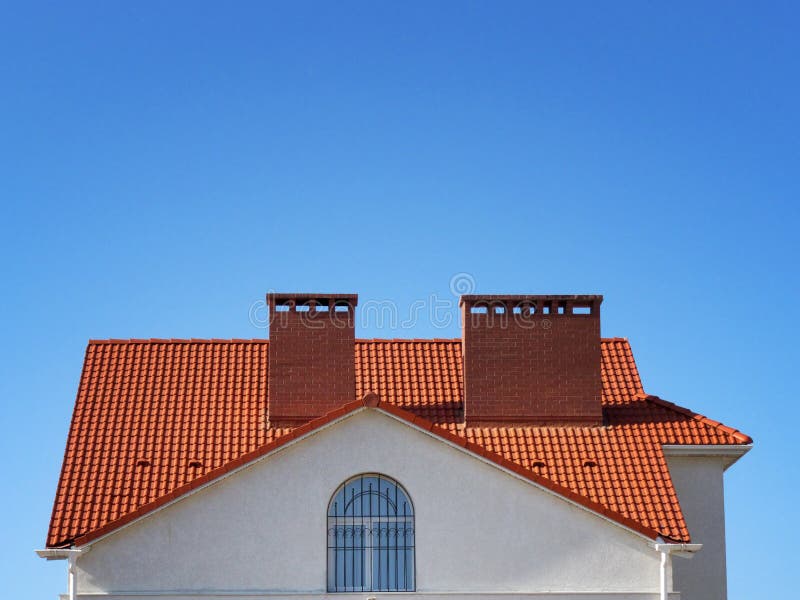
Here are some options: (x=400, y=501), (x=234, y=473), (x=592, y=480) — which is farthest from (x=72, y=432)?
(x=592, y=480)

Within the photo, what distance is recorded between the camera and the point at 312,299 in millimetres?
28219

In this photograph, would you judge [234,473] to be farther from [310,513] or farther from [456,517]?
[456,517]

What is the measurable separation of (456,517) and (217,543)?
14.4 feet

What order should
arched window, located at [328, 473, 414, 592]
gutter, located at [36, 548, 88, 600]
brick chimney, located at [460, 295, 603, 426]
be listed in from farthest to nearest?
brick chimney, located at [460, 295, 603, 426] → arched window, located at [328, 473, 414, 592] → gutter, located at [36, 548, 88, 600]

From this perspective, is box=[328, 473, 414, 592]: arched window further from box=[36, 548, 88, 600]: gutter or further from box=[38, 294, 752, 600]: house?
box=[36, 548, 88, 600]: gutter

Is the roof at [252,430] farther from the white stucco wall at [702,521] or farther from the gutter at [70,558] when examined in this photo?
the white stucco wall at [702,521]

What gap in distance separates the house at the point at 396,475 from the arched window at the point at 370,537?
0.03 metres

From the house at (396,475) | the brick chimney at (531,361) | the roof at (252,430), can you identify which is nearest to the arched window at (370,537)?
the house at (396,475)

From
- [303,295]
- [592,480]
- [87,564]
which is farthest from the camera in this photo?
[303,295]

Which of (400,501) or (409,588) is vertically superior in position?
(400,501)

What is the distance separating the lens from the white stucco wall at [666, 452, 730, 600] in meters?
27.8

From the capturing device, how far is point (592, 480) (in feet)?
86.8

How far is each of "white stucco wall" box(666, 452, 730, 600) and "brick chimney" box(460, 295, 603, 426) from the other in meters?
2.18

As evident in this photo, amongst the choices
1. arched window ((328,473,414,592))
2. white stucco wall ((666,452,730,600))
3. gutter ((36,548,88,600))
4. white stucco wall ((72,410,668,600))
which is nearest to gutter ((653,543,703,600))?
white stucco wall ((72,410,668,600))
